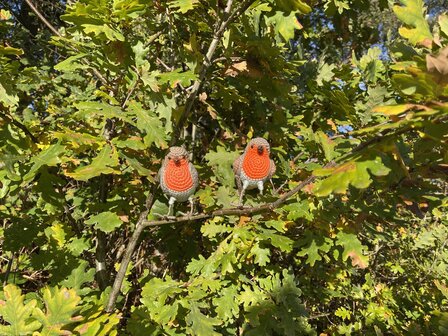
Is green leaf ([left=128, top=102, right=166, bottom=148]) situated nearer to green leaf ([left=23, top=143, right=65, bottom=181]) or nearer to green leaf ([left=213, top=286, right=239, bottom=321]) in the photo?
green leaf ([left=23, top=143, right=65, bottom=181])

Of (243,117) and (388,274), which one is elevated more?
(243,117)

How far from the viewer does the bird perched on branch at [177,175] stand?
Result: 5.28 ft

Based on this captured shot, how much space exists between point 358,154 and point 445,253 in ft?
13.0

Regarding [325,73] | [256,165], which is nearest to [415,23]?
[256,165]

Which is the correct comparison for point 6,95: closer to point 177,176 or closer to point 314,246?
point 177,176

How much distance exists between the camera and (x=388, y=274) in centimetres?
576

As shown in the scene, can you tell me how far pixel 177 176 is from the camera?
1.61 metres

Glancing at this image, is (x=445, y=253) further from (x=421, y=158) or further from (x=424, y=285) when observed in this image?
(x=421, y=158)

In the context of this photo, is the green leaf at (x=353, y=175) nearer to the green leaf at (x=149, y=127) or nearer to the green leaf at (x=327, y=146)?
the green leaf at (x=327, y=146)

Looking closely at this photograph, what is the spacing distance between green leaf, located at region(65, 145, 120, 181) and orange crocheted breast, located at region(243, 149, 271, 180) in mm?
686

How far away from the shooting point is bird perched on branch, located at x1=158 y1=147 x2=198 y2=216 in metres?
1.61

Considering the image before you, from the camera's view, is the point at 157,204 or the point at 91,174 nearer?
the point at 91,174

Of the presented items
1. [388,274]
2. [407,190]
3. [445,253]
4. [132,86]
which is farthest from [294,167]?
[388,274]

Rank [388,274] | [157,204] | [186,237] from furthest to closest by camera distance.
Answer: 1. [388,274]
2. [186,237]
3. [157,204]
